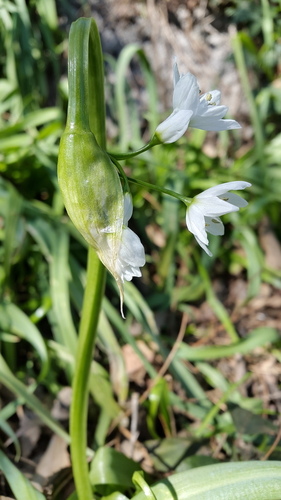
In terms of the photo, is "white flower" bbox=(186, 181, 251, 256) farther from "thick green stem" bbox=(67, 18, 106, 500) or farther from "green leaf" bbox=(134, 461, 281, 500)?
"green leaf" bbox=(134, 461, 281, 500)

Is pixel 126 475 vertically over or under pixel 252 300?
over

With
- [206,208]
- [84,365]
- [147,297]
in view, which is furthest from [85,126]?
[147,297]

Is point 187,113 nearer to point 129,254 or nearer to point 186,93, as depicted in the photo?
point 186,93

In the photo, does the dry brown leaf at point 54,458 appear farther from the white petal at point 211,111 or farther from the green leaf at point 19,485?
the white petal at point 211,111

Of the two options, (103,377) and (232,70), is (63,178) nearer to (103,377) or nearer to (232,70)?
(103,377)

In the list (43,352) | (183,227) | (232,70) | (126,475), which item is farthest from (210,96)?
(232,70)

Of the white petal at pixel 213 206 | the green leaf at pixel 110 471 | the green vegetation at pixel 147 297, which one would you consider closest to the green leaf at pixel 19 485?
the green vegetation at pixel 147 297
